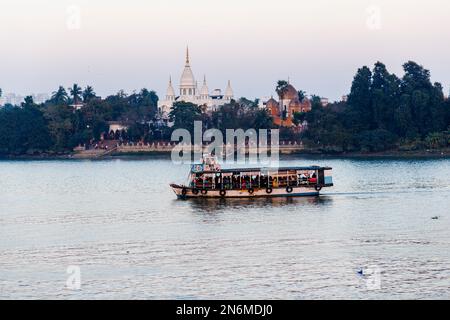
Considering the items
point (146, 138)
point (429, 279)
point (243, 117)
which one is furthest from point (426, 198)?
point (146, 138)

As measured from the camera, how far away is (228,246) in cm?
3138

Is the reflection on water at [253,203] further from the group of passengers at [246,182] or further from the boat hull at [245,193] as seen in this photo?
the group of passengers at [246,182]

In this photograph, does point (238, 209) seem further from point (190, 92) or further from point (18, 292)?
point (190, 92)

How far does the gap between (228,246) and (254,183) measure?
15533 millimetres

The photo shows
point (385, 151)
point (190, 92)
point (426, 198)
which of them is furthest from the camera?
point (190, 92)

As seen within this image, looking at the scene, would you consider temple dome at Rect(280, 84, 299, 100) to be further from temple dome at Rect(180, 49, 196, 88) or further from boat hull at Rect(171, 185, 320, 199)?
boat hull at Rect(171, 185, 320, 199)

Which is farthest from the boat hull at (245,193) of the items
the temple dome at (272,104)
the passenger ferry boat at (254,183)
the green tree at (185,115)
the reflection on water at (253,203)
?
the temple dome at (272,104)

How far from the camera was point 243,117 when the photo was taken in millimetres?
109750

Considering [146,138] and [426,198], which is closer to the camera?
[426,198]

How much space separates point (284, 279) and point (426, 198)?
22.1 m

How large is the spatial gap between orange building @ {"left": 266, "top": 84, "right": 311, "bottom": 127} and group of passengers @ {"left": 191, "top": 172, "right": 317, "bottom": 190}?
65993 mm

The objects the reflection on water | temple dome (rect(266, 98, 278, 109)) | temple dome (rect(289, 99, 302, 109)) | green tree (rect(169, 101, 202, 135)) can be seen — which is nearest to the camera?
the reflection on water

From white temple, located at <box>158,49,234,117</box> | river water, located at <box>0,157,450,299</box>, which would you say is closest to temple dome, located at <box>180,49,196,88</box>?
white temple, located at <box>158,49,234,117</box>

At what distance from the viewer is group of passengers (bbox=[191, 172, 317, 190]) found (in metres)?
46.7
